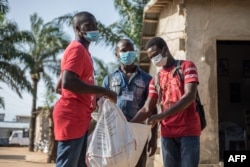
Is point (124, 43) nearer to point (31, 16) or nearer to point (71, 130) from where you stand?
point (71, 130)

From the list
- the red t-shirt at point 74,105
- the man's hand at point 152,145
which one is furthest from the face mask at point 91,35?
the man's hand at point 152,145

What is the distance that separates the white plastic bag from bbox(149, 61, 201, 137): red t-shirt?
0.27 m

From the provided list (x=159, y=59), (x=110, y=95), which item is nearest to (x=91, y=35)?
(x=110, y=95)

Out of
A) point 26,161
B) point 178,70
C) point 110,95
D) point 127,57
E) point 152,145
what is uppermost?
point 127,57

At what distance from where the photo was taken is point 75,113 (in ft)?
8.66

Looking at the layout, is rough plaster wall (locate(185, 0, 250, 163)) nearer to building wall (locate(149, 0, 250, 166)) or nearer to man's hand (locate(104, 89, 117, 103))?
building wall (locate(149, 0, 250, 166))

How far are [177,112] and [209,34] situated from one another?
363 centimetres

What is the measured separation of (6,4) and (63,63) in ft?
36.5

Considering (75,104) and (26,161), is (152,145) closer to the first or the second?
(75,104)

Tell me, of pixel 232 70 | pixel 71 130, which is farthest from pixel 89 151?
pixel 232 70

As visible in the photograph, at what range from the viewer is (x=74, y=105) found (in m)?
2.65

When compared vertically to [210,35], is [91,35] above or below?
below

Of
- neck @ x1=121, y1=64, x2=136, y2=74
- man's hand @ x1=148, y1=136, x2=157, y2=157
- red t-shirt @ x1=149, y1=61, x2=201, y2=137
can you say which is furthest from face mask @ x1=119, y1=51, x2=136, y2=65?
man's hand @ x1=148, y1=136, x2=157, y2=157

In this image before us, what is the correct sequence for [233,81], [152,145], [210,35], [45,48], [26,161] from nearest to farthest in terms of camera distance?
[152,145] < [210,35] < [233,81] < [26,161] < [45,48]
